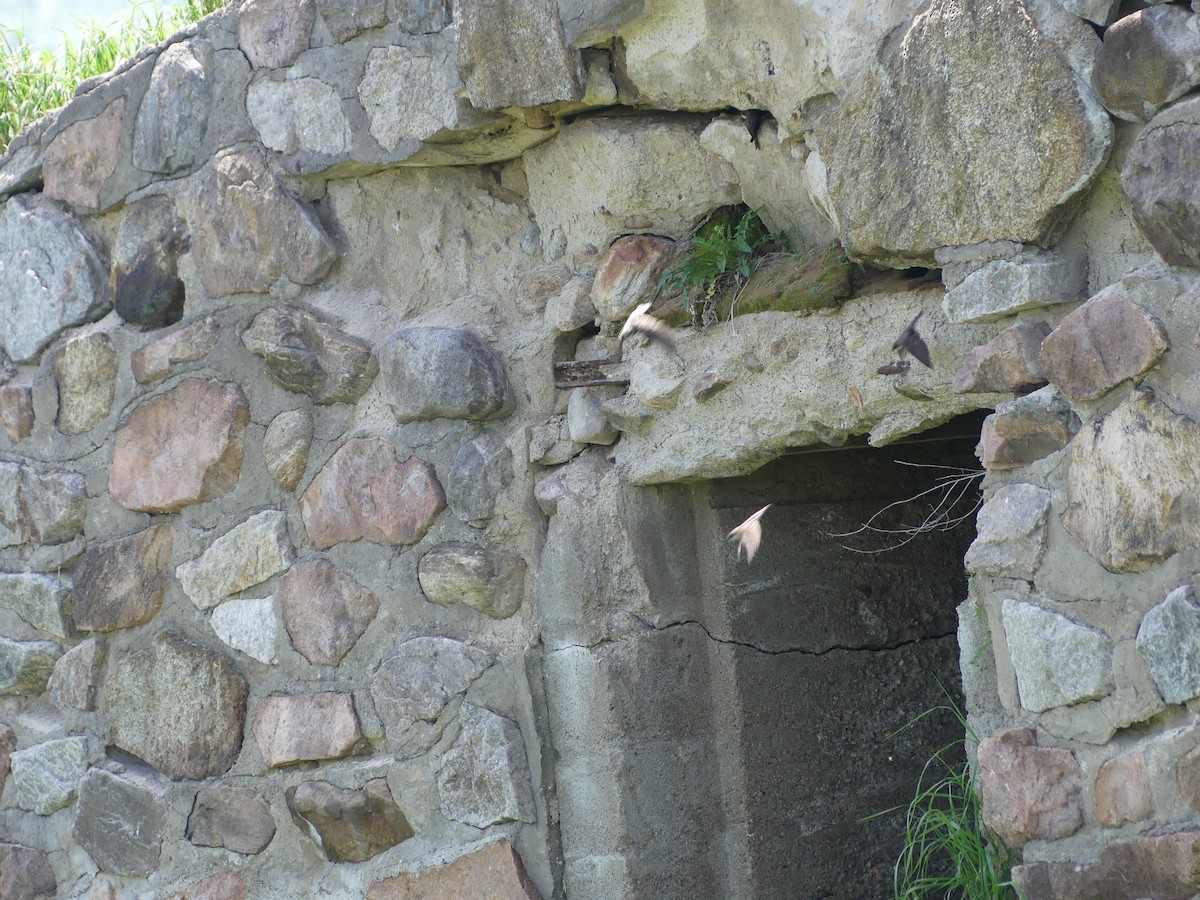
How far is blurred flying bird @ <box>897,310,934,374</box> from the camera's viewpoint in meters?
1.78

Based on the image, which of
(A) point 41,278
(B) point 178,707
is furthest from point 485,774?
(A) point 41,278

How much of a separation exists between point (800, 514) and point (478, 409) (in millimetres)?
624

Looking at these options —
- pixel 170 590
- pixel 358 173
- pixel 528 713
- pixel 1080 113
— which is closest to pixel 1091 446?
pixel 1080 113

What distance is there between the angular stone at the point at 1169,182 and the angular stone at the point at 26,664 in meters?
2.30

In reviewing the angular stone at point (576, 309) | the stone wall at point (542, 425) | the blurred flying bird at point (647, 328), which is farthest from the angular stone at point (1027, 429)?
the angular stone at point (576, 309)

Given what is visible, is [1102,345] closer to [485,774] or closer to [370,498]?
[485,774]

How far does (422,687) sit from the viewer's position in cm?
230

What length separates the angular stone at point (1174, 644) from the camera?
1.41 meters

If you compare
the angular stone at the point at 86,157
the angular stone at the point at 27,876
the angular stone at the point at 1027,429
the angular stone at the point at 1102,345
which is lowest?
the angular stone at the point at 27,876

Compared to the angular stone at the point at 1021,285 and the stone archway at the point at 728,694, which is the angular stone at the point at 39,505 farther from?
the angular stone at the point at 1021,285

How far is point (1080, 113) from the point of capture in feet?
5.02

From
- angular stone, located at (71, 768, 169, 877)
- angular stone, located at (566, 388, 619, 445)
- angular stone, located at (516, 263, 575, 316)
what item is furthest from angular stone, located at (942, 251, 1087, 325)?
angular stone, located at (71, 768, 169, 877)

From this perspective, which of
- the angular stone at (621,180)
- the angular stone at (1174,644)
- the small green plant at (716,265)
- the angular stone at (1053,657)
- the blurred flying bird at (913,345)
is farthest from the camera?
the angular stone at (621,180)

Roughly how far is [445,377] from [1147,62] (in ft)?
4.23
